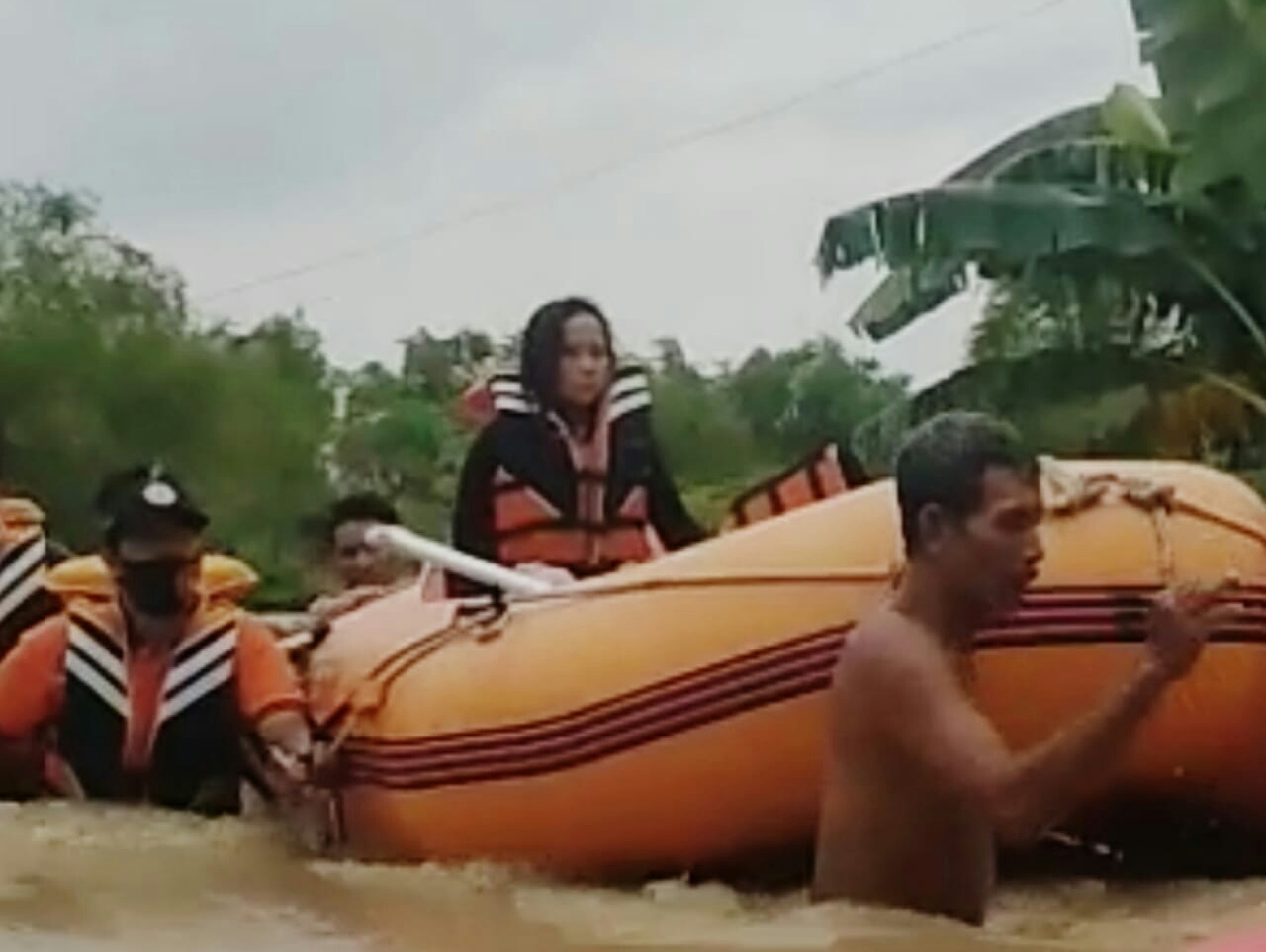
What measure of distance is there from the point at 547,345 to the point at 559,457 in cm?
22

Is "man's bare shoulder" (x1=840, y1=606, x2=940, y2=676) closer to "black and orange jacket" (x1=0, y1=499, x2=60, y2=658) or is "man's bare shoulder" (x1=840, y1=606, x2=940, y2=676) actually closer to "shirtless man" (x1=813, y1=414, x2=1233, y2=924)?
"shirtless man" (x1=813, y1=414, x2=1233, y2=924)

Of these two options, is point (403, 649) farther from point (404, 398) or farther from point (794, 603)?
point (404, 398)

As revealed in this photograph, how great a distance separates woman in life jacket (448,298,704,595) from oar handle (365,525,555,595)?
0.06 meters

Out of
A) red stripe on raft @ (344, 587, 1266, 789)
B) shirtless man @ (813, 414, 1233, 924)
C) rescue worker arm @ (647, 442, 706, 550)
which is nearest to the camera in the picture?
shirtless man @ (813, 414, 1233, 924)

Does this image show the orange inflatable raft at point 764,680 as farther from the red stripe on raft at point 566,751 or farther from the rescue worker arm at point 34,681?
the rescue worker arm at point 34,681

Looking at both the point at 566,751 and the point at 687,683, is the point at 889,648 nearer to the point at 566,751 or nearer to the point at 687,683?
the point at 687,683

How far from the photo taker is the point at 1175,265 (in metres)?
10.7

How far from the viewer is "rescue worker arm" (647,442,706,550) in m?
6.18

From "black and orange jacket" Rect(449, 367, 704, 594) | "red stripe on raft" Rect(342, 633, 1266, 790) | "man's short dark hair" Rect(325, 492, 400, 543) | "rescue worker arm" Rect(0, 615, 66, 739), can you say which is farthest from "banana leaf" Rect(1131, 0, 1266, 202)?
"red stripe on raft" Rect(342, 633, 1266, 790)

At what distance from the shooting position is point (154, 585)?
5.92 m

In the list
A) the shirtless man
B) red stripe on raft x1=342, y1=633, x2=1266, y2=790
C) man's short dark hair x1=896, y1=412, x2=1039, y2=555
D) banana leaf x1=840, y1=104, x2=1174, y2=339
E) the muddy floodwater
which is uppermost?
banana leaf x1=840, y1=104, x2=1174, y2=339

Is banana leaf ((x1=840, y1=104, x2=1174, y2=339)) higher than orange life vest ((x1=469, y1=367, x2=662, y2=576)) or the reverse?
higher

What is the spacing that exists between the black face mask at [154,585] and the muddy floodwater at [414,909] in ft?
1.43

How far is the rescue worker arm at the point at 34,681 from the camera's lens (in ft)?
19.8
